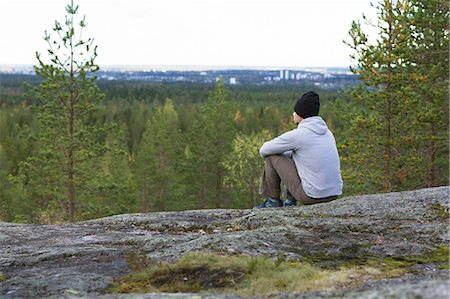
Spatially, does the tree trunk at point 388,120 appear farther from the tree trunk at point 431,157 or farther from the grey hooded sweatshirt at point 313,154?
the grey hooded sweatshirt at point 313,154

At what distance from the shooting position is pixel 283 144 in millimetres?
6465

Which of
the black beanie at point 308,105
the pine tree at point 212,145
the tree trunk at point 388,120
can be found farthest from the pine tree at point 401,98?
the pine tree at point 212,145

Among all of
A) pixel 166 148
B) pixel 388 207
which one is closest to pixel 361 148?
pixel 388 207

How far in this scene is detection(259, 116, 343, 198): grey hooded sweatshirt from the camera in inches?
249

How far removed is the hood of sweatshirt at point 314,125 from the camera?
6398 millimetres

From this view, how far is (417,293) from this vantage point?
2.92 m

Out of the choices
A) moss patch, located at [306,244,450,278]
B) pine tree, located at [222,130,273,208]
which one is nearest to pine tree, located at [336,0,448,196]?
moss patch, located at [306,244,450,278]

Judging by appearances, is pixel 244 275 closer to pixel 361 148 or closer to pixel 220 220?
pixel 220 220

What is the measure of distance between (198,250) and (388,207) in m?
2.77

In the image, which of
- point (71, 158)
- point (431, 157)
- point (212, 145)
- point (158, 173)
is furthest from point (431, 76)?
point (158, 173)

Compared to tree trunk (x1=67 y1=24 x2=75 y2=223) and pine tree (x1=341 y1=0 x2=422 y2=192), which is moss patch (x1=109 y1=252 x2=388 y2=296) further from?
tree trunk (x1=67 y1=24 x2=75 y2=223)

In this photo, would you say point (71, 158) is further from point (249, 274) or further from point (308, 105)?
point (249, 274)

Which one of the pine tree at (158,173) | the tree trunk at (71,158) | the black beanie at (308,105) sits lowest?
the pine tree at (158,173)

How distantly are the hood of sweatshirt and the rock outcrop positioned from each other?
945mm
